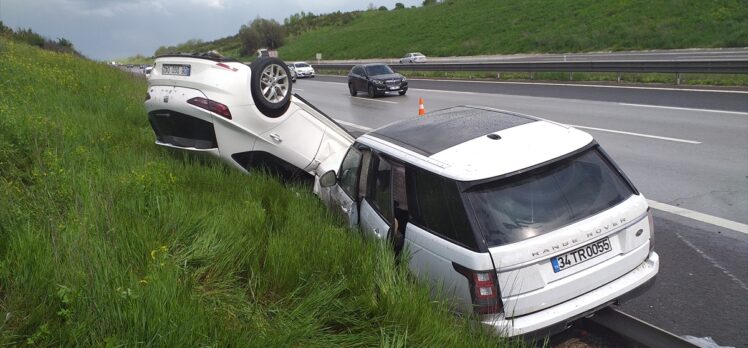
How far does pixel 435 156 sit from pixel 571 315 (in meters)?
1.26

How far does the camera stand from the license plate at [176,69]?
246 inches

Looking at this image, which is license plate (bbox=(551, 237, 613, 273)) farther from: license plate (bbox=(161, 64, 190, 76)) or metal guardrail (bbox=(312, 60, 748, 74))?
metal guardrail (bbox=(312, 60, 748, 74))

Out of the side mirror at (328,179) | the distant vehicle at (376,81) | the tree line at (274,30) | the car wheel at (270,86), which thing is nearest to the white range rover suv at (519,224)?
the side mirror at (328,179)

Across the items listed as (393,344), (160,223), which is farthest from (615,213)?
(160,223)

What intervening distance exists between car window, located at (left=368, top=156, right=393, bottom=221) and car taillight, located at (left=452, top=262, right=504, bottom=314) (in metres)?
0.91

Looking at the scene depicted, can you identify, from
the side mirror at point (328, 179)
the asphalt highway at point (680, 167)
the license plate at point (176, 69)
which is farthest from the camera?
the license plate at point (176, 69)

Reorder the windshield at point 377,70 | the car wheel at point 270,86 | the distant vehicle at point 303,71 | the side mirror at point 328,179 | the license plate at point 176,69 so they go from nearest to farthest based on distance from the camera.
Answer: the side mirror at point 328,179 → the car wheel at point 270,86 → the license plate at point 176,69 → the windshield at point 377,70 → the distant vehicle at point 303,71

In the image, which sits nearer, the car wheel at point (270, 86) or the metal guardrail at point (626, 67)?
the car wheel at point (270, 86)

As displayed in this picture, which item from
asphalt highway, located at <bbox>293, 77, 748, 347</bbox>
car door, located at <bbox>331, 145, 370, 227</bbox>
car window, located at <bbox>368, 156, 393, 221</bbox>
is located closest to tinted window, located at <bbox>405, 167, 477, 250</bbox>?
car window, located at <bbox>368, 156, 393, 221</bbox>

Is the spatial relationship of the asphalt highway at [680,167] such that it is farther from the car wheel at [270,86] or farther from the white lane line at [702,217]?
the car wheel at [270,86]

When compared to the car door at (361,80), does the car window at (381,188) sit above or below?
below

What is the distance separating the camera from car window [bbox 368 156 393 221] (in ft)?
13.7

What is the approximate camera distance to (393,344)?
2.93 metres

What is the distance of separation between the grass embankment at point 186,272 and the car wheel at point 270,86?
1042 mm
